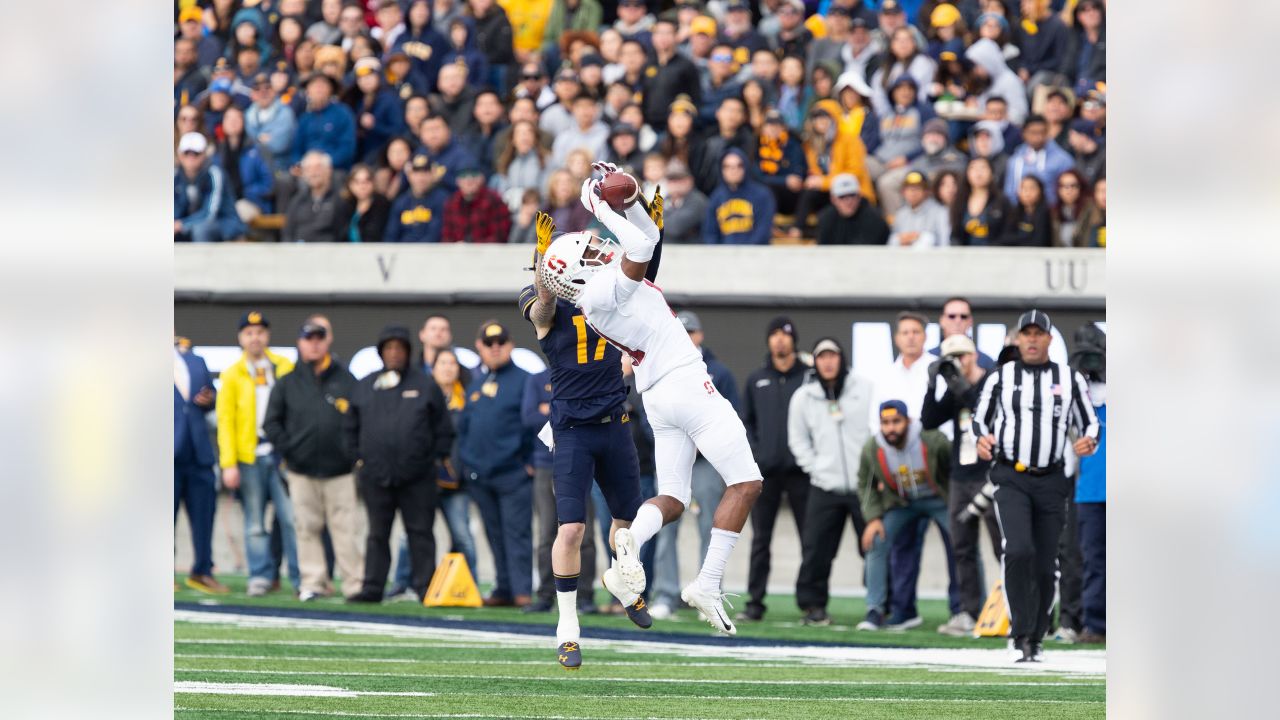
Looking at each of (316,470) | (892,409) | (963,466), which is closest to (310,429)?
(316,470)

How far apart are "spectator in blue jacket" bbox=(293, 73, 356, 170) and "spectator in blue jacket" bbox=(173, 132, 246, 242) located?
1024mm

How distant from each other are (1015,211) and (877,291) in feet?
4.66

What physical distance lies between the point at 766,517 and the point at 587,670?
3856 mm

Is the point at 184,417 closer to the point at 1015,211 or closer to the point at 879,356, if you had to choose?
the point at 879,356

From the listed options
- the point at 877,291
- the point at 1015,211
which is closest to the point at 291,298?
the point at 877,291

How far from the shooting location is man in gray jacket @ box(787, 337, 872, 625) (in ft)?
46.0

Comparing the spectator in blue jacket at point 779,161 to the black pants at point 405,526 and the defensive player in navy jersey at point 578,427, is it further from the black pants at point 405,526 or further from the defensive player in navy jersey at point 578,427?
the defensive player in navy jersey at point 578,427

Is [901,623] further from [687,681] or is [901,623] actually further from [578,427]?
[578,427]

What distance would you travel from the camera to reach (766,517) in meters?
14.3

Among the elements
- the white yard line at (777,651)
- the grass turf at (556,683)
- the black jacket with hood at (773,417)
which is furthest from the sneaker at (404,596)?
the black jacket with hood at (773,417)
